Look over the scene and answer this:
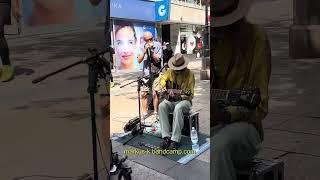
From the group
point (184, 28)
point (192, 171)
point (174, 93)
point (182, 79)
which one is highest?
point (184, 28)

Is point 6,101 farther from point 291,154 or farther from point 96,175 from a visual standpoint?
point 291,154

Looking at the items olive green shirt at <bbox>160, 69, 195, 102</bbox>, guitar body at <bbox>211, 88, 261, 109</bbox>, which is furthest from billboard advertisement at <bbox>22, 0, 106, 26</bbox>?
olive green shirt at <bbox>160, 69, 195, 102</bbox>

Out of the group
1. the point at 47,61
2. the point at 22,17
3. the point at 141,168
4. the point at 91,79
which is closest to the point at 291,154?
the point at 91,79

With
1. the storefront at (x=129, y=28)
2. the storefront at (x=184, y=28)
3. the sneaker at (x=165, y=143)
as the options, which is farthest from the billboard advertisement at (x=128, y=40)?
the sneaker at (x=165, y=143)

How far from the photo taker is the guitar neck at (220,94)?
1.74 metres

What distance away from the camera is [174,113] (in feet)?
10.7

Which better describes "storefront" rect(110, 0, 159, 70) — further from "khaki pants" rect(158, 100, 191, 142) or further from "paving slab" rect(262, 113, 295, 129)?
"paving slab" rect(262, 113, 295, 129)

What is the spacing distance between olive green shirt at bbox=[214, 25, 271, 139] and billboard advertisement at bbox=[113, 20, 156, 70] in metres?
1.40

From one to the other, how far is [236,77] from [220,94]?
112 millimetres

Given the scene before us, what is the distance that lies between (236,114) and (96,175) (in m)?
0.82

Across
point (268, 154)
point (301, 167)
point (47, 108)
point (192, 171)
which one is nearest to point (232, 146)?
point (268, 154)

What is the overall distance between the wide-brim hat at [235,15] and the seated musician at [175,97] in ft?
4.27

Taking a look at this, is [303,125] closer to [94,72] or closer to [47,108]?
[94,72]

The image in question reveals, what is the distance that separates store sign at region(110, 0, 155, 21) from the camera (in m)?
2.92
